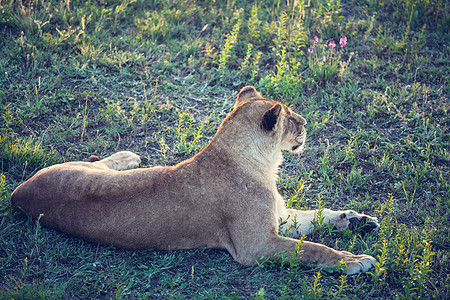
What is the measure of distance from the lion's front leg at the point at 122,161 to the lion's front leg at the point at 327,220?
1857 mm

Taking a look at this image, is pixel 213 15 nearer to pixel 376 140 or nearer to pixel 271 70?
pixel 271 70

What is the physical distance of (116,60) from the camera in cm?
678

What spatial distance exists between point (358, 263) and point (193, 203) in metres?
1.48

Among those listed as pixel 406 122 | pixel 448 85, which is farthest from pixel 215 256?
pixel 448 85

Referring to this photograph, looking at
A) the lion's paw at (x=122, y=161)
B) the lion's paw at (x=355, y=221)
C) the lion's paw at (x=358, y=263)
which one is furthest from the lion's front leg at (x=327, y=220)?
the lion's paw at (x=122, y=161)

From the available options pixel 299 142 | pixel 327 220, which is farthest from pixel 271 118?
pixel 327 220

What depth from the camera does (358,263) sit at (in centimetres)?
373

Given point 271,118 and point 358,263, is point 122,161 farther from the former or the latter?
point 358,263

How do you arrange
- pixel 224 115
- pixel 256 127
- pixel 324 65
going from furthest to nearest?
pixel 324 65, pixel 224 115, pixel 256 127

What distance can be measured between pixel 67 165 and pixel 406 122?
4.21 metres

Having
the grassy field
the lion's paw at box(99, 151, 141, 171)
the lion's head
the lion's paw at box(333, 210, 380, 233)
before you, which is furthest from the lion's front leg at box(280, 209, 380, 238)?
the lion's paw at box(99, 151, 141, 171)

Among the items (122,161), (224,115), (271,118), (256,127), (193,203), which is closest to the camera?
(193,203)

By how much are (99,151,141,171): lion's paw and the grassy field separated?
205mm

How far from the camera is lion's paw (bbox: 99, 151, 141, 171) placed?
4957 millimetres
